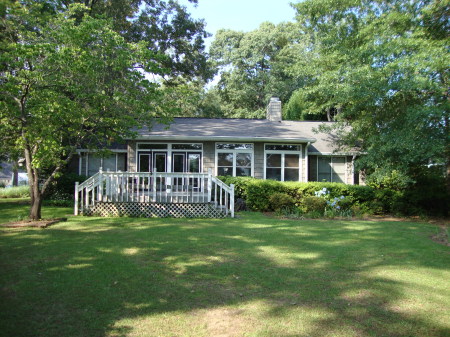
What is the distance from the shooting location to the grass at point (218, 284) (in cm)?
351

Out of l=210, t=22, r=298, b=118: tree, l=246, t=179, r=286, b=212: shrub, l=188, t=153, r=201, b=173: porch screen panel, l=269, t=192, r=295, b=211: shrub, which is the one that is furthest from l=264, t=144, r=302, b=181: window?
l=210, t=22, r=298, b=118: tree

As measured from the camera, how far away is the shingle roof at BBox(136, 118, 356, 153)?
16375 mm

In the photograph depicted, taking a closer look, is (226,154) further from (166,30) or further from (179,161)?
(166,30)

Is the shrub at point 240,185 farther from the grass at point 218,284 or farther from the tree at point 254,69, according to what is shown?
the tree at point 254,69

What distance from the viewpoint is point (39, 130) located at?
9.09 metres

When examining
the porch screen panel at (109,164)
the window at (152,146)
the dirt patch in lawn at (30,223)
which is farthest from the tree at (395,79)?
the porch screen panel at (109,164)

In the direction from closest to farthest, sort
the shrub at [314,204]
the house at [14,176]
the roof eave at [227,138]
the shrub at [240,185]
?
the shrub at [314,204]
the shrub at [240,185]
the roof eave at [227,138]
the house at [14,176]

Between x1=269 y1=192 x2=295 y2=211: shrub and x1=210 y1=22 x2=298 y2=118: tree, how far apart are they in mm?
22032

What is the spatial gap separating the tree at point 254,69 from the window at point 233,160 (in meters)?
18.2

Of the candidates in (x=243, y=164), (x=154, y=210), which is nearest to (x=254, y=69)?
(x=243, y=164)

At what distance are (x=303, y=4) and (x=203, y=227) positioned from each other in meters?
12.4

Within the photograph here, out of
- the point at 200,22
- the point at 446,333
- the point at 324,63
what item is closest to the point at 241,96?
the point at 200,22

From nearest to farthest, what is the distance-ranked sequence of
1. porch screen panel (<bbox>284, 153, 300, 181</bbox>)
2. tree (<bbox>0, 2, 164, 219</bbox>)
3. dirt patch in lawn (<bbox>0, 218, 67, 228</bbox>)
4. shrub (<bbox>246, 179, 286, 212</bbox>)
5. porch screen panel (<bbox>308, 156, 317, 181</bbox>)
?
tree (<bbox>0, 2, 164, 219</bbox>) → dirt patch in lawn (<bbox>0, 218, 67, 228</bbox>) → shrub (<bbox>246, 179, 286, 212</bbox>) → porch screen panel (<bbox>284, 153, 300, 181</bbox>) → porch screen panel (<bbox>308, 156, 317, 181</bbox>)

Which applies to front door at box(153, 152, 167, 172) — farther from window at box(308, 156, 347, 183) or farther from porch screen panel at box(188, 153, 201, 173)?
window at box(308, 156, 347, 183)
